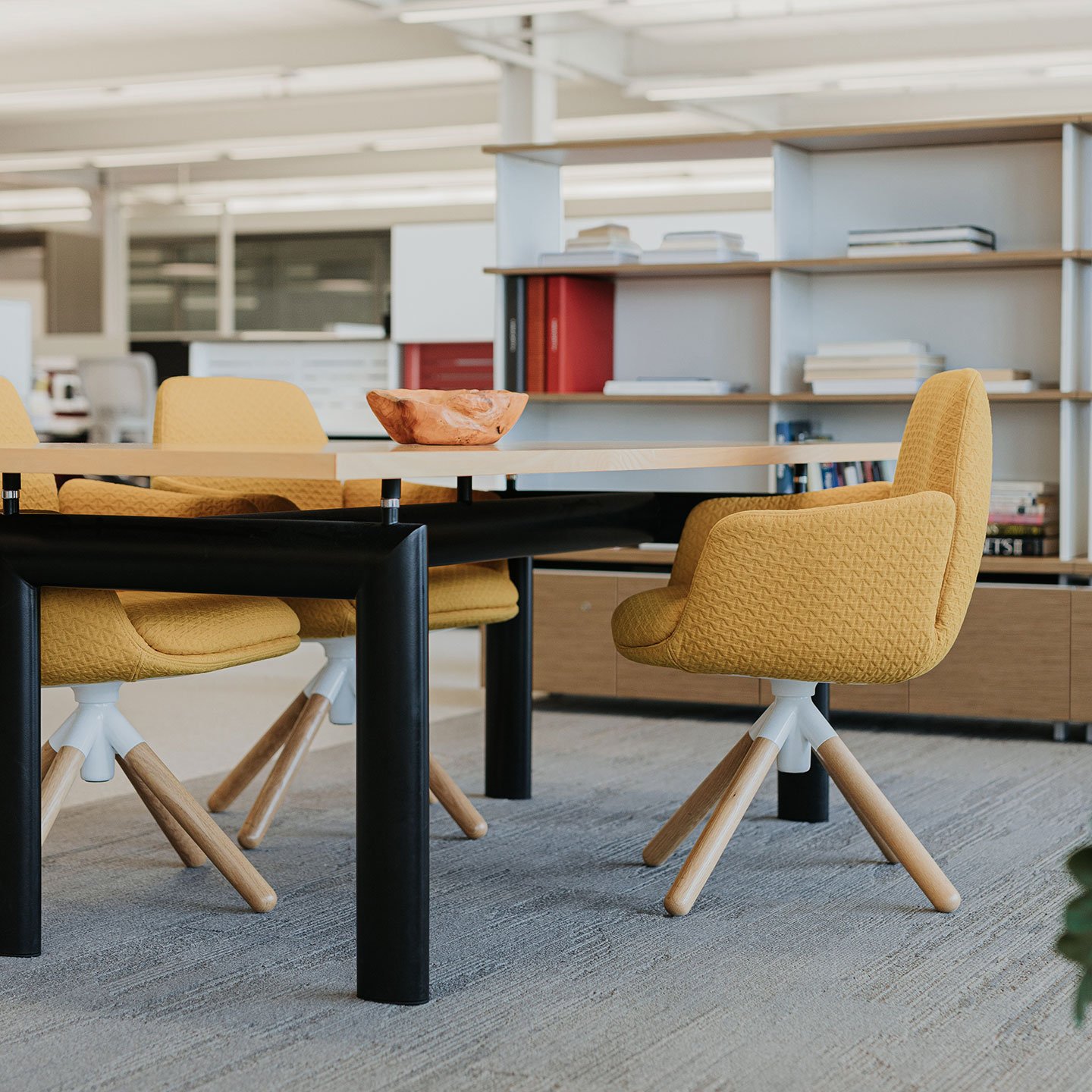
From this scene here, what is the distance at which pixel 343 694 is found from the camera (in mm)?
3240

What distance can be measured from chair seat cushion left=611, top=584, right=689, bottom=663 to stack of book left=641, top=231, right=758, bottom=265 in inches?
83.5

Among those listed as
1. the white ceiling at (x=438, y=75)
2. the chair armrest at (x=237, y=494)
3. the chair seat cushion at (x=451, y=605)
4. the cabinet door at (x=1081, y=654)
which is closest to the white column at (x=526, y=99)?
the white ceiling at (x=438, y=75)

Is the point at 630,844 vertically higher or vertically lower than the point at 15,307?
lower

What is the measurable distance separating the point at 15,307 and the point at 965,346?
12.6 feet

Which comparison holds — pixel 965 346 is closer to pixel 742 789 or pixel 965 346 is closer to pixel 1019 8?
pixel 742 789

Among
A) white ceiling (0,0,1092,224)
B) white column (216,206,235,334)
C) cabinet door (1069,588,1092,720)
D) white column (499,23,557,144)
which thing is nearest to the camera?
cabinet door (1069,588,1092,720)

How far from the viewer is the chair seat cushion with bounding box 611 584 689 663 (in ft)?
9.36

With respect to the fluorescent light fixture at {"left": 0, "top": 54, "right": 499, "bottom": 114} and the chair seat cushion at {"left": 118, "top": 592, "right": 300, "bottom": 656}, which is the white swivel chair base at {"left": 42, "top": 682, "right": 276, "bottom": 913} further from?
the fluorescent light fixture at {"left": 0, "top": 54, "right": 499, "bottom": 114}

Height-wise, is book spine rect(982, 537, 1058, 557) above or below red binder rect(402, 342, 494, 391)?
below

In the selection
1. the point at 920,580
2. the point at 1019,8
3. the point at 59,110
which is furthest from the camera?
the point at 59,110

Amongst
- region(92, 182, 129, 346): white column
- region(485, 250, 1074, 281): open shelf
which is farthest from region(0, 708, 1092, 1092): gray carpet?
region(92, 182, 129, 346): white column

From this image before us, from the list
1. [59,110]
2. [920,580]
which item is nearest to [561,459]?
[920,580]

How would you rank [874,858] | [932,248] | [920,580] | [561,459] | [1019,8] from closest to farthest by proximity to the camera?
[561,459] < [920,580] < [874,858] < [932,248] < [1019,8]

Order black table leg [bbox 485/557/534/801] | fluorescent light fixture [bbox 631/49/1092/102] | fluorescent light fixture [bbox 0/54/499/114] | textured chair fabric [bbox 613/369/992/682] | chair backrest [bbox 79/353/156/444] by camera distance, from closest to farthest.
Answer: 1. textured chair fabric [bbox 613/369/992/682]
2. black table leg [bbox 485/557/534/801]
3. fluorescent light fixture [bbox 631/49/1092/102]
4. fluorescent light fixture [bbox 0/54/499/114]
5. chair backrest [bbox 79/353/156/444]
